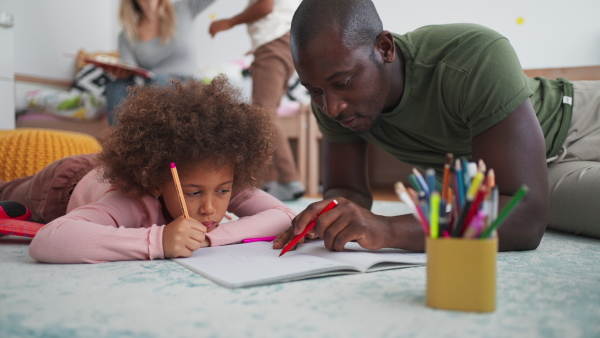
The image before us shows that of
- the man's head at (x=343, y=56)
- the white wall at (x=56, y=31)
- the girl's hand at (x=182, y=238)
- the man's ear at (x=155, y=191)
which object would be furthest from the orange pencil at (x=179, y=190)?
the white wall at (x=56, y=31)

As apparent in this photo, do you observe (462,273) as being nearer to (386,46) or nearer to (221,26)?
(386,46)

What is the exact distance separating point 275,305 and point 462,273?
0.23 meters

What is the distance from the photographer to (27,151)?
6.12ft

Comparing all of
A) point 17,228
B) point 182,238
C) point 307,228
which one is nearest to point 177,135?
point 182,238

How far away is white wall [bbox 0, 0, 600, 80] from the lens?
9.40ft

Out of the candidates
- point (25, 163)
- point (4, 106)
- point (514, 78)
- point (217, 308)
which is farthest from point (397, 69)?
point (4, 106)

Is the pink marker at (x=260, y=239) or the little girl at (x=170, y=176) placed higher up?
the little girl at (x=170, y=176)

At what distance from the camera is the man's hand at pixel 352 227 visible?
0.91 meters

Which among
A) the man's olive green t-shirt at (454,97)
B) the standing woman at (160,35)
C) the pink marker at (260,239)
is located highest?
the standing woman at (160,35)

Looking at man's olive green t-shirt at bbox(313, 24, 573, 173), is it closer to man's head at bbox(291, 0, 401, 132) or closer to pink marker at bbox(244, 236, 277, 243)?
man's head at bbox(291, 0, 401, 132)

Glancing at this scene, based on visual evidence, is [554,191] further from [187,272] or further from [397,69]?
[187,272]

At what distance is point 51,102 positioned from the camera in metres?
3.76

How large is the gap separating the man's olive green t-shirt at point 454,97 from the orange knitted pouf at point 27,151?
0.97 meters

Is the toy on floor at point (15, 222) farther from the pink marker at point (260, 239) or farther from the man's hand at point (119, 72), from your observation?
the man's hand at point (119, 72)
